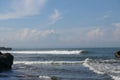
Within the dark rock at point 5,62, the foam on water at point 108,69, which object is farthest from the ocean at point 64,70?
the dark rock at point 5,62

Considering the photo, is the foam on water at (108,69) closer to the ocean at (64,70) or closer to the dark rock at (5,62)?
the ocean at (64,70)

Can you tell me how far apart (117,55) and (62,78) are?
39.2 meters

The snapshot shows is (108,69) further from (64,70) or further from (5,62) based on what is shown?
(5,62)

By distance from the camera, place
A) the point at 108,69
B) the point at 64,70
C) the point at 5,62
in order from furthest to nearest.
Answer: the point at 108,69, the point at 64,70, the point at 5,62

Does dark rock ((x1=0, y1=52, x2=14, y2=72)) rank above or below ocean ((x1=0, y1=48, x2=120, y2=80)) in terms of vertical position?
above

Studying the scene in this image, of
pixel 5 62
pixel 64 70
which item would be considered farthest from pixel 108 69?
pixel 5 62

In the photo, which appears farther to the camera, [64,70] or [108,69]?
[108,69]

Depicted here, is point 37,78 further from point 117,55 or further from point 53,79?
point 117,55

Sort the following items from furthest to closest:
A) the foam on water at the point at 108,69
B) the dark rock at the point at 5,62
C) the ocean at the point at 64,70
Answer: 1. the dark rock at the point at 5,62
2. the foam on water at the point at 108,69
3. the ocean at the point at 64,70

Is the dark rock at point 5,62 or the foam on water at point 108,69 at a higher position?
the dark rock at point 5,62

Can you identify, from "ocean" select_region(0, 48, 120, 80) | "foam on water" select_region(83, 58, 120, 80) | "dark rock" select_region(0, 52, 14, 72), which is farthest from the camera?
"dark rock" select_region(0, 52, 14, 72)

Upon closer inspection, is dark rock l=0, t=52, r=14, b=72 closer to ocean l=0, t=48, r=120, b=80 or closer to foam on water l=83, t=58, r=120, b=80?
ocean l=0, t=48, r=120, b=80

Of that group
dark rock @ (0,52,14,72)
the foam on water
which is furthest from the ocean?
dark rock @ (0,52,14,72)

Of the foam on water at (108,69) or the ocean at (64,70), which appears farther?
the foam on water at (108,69)
